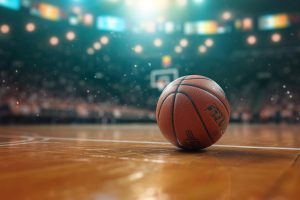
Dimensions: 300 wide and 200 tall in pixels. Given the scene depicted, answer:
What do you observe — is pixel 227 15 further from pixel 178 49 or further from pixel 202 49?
pixel 178 49

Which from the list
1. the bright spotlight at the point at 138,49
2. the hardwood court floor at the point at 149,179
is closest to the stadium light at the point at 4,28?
the bright spotlight at the point at 138,49

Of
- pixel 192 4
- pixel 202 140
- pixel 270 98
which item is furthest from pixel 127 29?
pixel 202 140

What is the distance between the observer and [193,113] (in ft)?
10.2

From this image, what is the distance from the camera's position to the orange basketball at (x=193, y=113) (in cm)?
312

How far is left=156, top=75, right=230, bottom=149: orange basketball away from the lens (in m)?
3.12

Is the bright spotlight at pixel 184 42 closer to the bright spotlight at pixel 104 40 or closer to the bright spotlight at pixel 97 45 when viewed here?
the bright spotlight at pixel 104 40

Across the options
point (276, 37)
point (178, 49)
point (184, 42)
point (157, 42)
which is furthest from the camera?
point (184, 42)

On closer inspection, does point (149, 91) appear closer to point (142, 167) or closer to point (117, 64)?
point (117, 64)

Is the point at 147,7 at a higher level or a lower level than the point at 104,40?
higher

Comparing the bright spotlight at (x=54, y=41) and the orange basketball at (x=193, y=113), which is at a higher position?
the bright spotlight at (x=54, y=41)

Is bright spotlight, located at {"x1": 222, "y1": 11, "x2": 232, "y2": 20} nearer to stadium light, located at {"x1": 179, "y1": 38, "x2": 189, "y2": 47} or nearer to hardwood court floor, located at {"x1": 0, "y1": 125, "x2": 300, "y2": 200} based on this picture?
stadium light, located at {"x1": 179, "y1": 38, "x2": 189, "y2": 47}

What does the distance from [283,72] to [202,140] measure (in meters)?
24.9

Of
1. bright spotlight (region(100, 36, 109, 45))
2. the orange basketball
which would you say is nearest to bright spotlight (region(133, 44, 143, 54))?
bright spotlight (region(100, 36, 109, 45))

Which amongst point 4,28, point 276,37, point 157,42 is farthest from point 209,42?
point 4,28
